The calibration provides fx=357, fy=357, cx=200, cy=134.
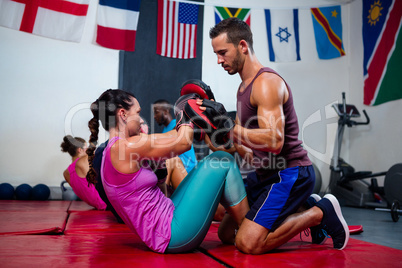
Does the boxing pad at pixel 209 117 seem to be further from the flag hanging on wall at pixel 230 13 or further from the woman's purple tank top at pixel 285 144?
the flag hanging on wall at pixel 230 13

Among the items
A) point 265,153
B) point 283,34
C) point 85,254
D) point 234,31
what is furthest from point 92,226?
point 283,34

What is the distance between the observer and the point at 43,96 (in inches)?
225

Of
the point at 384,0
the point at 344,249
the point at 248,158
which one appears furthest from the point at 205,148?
the point at 384,0

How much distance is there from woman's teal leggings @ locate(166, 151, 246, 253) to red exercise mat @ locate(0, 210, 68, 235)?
1077 millimetres

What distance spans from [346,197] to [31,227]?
197 inches

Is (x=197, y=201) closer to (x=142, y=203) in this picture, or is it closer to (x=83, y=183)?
(x=142, y=203)

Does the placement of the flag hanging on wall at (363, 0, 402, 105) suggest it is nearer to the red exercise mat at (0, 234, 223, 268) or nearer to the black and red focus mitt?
the black and red focus mitt

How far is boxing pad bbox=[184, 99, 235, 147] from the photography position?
6.13 feet

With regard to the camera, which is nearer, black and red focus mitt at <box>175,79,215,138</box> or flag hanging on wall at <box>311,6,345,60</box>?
black and red focus mitt at <box>175,79,215,138</box>

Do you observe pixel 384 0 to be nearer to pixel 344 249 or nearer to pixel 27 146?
pixel 344 249

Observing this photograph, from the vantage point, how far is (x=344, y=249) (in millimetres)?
2154

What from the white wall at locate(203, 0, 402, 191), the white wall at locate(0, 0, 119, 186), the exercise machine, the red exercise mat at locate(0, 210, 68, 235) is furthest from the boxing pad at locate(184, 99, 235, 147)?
the white wall at locate(203, 0, 402, 191)

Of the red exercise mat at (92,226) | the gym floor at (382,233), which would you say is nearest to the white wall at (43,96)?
the red exercise mat at (92,226)

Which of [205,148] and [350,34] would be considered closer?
[205,148]
